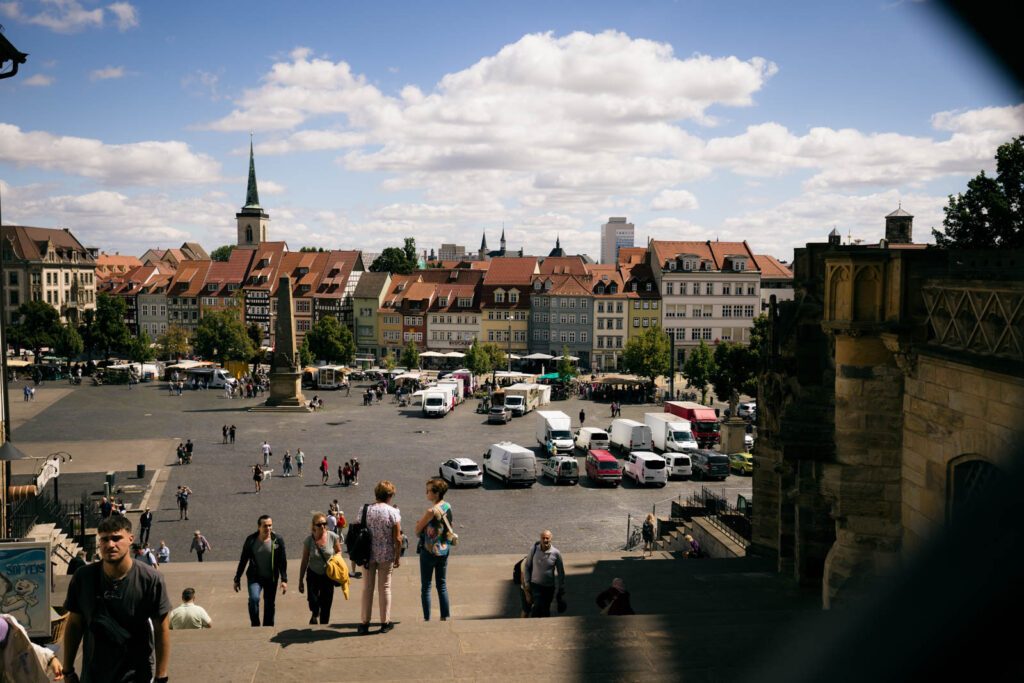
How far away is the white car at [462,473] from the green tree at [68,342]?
208ft

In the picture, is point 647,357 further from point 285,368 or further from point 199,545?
point 199,545

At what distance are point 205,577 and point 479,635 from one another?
9952 millimetres

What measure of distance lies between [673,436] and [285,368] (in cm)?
2630

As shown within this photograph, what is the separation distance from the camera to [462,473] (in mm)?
32812

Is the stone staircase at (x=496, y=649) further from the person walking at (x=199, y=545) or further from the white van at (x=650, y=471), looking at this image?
the white van at (x=650, y=471)

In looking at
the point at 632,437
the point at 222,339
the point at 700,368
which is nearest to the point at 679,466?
the point at 632,437

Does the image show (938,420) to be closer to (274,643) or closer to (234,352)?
(274,643)

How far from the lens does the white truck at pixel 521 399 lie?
177 feet

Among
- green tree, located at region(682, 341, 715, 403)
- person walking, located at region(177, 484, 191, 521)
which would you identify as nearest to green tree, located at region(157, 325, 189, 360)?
green tree, located at region(682, 341, 715, 403)

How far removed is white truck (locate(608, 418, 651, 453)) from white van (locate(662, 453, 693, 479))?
349 centimetres

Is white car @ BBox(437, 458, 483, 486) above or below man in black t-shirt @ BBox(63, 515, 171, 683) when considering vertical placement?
below

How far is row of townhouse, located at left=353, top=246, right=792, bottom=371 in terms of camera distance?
83312 mm

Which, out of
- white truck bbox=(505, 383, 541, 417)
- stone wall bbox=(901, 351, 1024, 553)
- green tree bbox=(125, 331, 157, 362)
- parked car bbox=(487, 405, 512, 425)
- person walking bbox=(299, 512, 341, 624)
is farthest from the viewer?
green tree bbox=(125, 331, 157, 362)

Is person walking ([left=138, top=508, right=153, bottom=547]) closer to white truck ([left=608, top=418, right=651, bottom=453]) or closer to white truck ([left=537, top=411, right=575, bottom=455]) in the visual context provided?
white truck ([left=537, top=411, right=575, bottom=455])
